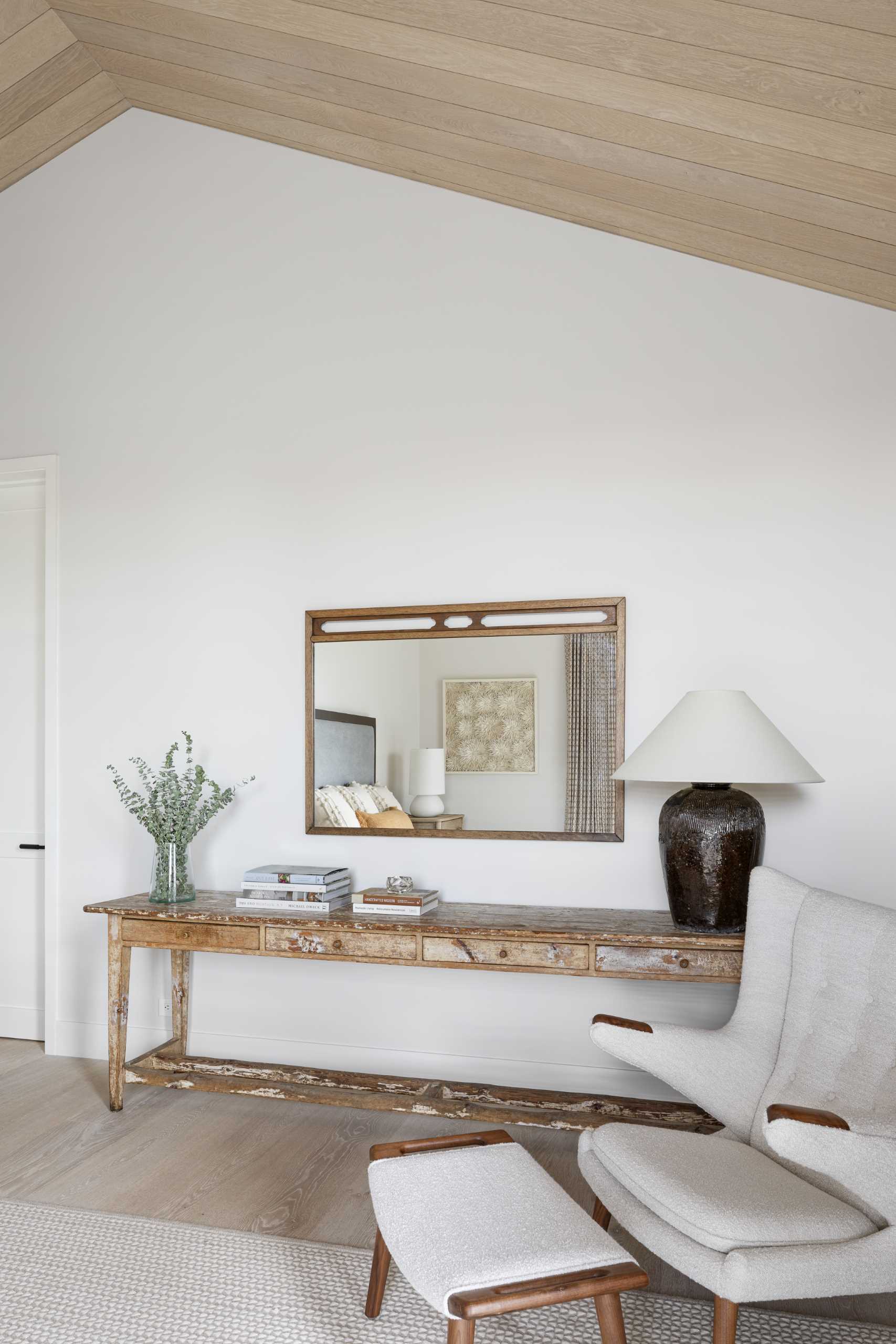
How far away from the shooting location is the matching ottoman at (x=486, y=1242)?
158 cm

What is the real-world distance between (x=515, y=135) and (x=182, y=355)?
60.2 inches

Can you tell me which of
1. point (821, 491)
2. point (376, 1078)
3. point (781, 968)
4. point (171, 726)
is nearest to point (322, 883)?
point (376, 1078)

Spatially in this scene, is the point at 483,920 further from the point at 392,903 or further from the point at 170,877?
the point at 170,877

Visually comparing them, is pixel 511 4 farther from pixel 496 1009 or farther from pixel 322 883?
pixel 496 1009

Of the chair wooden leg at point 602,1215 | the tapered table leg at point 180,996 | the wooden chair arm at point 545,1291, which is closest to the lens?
the wooden chair arm at point 545,1291

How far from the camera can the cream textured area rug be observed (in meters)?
2.04

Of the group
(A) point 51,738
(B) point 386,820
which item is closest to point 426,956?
(B) point 386,820

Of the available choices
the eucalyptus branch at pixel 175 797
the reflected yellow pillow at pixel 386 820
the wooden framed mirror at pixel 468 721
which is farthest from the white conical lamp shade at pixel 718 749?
the eucalyptus branch at pixel 175 797

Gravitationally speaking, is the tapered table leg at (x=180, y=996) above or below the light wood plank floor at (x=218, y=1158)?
above

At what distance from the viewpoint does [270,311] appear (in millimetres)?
3660

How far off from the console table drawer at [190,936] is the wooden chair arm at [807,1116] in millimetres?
1809

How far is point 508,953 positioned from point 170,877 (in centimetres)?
121

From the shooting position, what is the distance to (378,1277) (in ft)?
6.74

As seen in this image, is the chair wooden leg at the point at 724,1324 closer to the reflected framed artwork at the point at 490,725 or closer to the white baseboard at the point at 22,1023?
the reflected framed artwork at the point at 490,725
